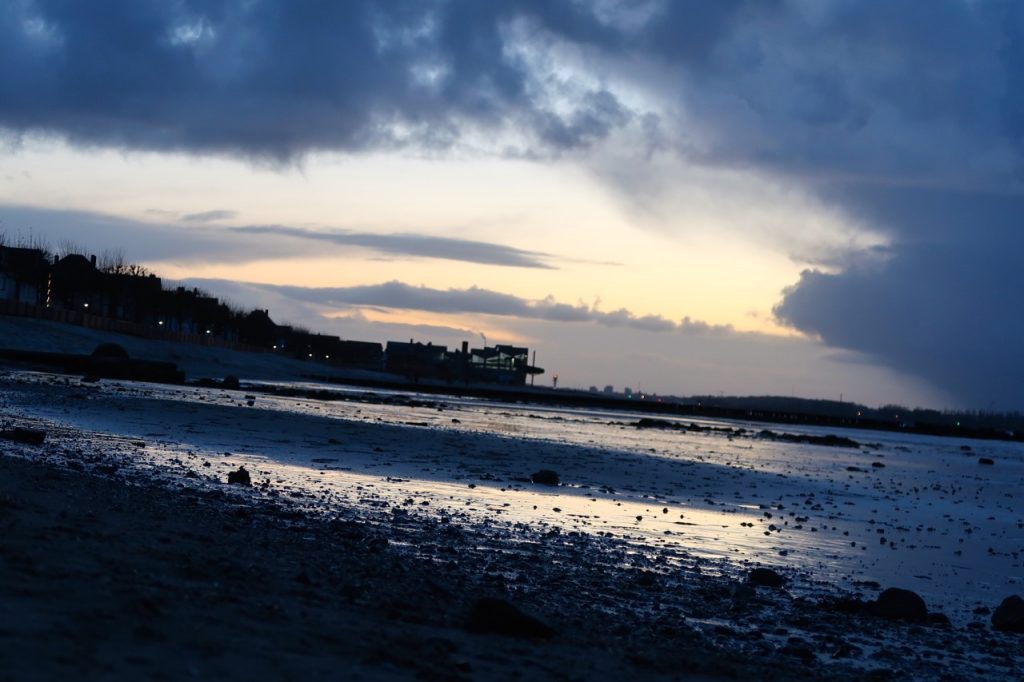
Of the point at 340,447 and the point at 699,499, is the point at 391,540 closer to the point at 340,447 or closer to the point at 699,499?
the point at 699,499

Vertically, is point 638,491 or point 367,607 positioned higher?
point 367,607

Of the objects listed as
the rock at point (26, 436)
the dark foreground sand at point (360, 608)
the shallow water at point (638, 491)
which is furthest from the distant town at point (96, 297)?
the dark foreground sand at point (360, 608)

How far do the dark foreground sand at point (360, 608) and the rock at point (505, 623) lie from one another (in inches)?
0.9

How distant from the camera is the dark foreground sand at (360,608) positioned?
6.36m

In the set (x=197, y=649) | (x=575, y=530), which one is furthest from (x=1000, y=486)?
(x=197, y=649)

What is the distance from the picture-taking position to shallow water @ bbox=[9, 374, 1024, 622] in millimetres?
14930

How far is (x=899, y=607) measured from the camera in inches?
436

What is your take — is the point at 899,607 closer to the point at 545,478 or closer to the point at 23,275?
the point at 545,478

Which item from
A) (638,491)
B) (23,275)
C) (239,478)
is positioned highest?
(23,275)

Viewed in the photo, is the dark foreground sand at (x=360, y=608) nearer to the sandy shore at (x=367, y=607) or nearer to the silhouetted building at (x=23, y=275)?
the sandy shore at (x=367, y=607)

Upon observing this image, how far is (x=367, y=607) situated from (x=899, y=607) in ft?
19.6

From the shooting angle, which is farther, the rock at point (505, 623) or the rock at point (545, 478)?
the rock at point (545, 478)

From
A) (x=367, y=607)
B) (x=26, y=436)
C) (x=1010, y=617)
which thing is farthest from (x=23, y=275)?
(x=1010, y=617)

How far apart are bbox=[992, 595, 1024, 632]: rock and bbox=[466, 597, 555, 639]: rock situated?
Result: 18.5 ft
